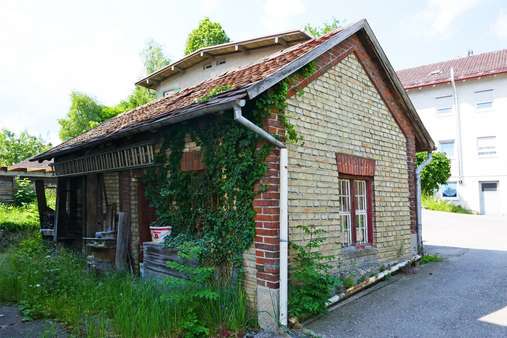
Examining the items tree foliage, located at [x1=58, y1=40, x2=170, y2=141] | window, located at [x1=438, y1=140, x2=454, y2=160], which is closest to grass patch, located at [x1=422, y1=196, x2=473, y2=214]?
window, located at [x1=438, y1=140, x2=454, y2=160]

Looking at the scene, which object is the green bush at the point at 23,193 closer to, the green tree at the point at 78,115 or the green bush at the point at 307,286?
the green bush at the point at 307,286

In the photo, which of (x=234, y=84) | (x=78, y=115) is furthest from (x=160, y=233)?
(x=78, y=115)

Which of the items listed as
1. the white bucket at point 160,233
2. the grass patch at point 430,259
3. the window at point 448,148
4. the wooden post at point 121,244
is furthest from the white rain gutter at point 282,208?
the window at point 448,148

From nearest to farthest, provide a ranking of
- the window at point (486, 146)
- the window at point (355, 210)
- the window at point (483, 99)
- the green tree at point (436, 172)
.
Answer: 1. the window at point (355, 210)
2. the green tree at point (436, 172)
3. the window at point (486, 146)
4. the window at point (483, 99)

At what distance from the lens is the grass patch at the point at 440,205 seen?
71.8 ft

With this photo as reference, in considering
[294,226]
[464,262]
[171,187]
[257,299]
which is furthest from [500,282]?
[171,187]

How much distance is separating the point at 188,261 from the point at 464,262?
6.73m

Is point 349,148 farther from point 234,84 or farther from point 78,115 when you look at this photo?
point 78,115

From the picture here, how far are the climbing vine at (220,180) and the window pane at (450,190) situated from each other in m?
21.9

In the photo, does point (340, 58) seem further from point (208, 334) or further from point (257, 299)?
point (208, 334)

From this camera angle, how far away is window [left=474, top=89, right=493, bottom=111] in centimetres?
2342

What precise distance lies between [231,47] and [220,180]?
1464cm

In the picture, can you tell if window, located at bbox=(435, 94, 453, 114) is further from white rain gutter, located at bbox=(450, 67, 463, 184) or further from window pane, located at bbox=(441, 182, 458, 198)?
window pane, located at bbox=(441, 182, 458, 198)

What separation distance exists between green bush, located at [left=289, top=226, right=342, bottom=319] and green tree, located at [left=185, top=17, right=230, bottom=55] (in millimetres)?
29173
